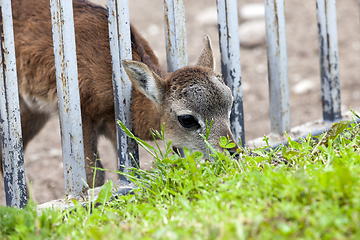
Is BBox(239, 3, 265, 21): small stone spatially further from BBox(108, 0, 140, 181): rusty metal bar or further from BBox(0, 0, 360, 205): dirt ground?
BBox(108, 0, 140, 181): rusty metal bar

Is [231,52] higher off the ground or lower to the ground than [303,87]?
higher

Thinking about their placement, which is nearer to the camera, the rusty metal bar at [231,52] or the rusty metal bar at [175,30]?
the rusty metal bar at [175,30]

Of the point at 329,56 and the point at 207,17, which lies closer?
the point at 329,56

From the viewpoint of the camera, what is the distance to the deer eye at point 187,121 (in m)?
3.41

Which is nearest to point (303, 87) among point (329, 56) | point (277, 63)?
point (329, 56)

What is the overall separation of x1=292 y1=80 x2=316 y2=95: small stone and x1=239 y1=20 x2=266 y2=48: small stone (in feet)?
5.41

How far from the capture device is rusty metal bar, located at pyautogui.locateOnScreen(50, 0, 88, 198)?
292 cm

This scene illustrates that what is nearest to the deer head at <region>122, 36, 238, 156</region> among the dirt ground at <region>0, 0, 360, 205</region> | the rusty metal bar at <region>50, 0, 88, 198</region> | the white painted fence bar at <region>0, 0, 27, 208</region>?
the rusty metal bar at <region>50, 0, 88, 198</region>

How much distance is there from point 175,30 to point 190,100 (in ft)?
2.10

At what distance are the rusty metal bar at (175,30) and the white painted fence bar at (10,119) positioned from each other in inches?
50.7

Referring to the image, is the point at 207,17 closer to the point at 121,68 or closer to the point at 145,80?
the point at 145,80

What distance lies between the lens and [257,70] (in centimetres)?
855

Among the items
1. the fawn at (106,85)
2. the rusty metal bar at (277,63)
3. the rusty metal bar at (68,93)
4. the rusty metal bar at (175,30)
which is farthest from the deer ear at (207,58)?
the rusty metal bar at (68,93)

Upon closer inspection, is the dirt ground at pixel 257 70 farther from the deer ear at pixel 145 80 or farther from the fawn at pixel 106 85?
the deer ear at pixel 145 80
